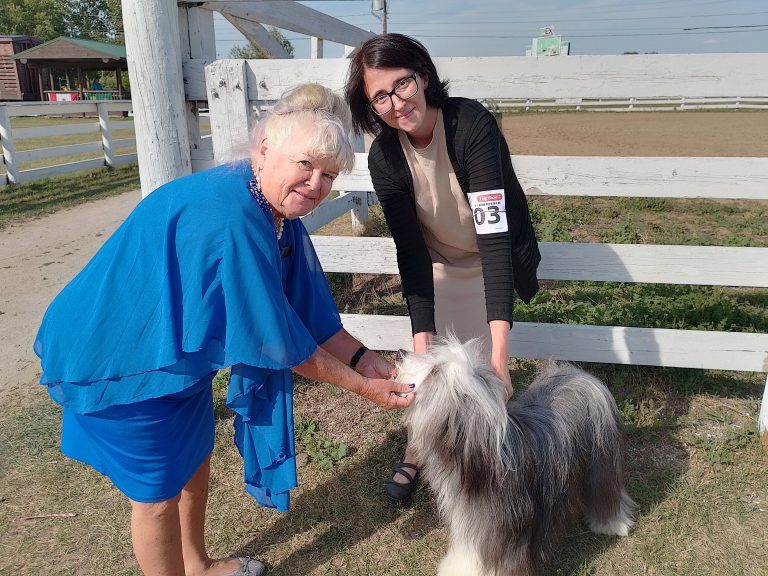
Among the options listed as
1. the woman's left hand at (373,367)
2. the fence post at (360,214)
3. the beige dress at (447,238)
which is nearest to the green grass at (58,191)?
the fence post at (360,214)

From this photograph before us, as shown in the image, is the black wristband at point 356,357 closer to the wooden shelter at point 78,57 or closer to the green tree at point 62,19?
the wooden shelter at point 78,57

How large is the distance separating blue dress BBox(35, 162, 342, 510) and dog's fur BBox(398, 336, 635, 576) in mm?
496

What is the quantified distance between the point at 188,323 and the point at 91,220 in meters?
8.33

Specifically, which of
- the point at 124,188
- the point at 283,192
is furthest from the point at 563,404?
the point at 124,188

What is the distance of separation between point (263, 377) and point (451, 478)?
762 millimetres

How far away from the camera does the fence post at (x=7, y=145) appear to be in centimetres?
1062

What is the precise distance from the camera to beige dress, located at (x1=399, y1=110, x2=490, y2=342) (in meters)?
2.36

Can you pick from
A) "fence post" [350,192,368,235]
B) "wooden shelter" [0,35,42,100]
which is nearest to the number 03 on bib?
"fence post" [350,192,368,235]

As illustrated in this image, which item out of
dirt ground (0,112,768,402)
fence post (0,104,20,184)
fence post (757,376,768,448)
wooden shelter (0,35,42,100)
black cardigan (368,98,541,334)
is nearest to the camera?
black cardigan (368,98,541,334)

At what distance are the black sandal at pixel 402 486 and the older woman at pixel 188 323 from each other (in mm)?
1087

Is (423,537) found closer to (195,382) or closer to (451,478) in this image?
(451,478)

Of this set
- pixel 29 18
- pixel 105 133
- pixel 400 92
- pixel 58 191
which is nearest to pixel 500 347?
pixel 400 92

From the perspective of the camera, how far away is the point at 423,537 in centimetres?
271

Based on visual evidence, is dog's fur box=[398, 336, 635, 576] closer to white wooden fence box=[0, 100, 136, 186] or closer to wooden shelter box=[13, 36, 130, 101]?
white wooden fence box=[0, 100, 136, 186]
